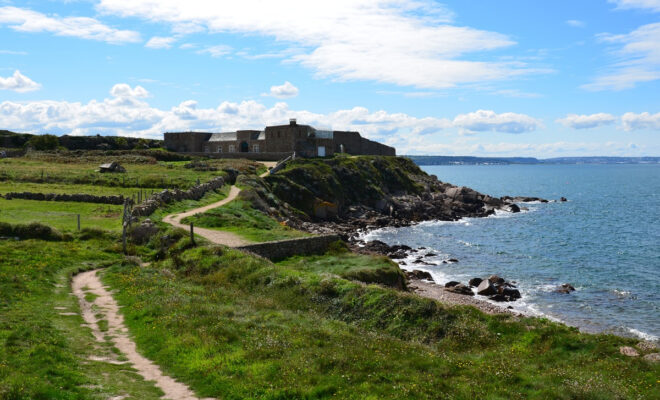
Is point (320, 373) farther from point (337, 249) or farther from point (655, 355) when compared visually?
point (337, 249)

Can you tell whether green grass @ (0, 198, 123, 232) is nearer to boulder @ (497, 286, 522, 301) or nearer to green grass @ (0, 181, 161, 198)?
green grass @ (0, 181, 161, 198)

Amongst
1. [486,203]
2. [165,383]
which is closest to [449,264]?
[165,383]

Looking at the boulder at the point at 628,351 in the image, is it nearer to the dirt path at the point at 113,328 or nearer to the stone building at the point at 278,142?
the dirt path at the point at 113,328

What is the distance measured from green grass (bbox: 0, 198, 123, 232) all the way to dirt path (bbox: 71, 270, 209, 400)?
515 inches

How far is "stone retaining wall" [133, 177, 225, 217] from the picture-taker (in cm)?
4385

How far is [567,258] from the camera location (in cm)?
6175

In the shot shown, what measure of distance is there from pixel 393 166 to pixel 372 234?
45241mm

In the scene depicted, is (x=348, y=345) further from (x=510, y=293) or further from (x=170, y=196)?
(x=170, y=196)

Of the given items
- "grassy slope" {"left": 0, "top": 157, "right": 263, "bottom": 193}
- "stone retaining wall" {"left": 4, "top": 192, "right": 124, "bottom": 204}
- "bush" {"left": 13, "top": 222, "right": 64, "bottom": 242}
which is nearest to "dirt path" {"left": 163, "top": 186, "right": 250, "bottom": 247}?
"bush" {"left": 13, "top": 222, "right": 64, "bottom": 242}

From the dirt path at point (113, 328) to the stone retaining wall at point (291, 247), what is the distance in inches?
420

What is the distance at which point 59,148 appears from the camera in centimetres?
11844

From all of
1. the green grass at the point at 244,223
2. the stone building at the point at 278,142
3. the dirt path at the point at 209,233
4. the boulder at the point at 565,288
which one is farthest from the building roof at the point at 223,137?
the boulder at the point at 565,288

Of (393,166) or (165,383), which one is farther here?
(393,166)

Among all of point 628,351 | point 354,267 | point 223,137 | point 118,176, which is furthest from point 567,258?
point 223,137
